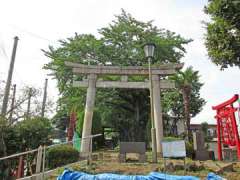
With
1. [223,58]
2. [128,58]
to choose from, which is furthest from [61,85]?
[223,58]

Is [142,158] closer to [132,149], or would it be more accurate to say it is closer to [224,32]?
[132,149]

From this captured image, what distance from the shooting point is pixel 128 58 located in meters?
19.7

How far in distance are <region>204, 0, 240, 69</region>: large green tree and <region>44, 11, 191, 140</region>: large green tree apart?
10.6 m

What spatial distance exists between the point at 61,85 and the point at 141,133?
772cm

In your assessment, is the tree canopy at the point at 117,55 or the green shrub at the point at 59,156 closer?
the green shrub at the point at 59,156

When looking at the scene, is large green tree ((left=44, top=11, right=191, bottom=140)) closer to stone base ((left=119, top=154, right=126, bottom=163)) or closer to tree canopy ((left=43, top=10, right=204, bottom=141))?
tree canopy ((left=43, top=10, right=204, bottom=141))

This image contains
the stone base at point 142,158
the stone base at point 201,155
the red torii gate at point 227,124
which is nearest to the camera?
the stone base at point 142,158

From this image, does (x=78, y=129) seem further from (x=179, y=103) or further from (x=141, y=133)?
(x=179, y=103)

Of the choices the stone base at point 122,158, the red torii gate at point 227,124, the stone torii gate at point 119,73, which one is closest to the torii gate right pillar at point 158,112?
the stone torii gate at point 119,73

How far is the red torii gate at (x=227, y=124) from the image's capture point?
13.8 metres

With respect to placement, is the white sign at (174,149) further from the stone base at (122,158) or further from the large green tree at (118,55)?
the large green tree at (118,55)

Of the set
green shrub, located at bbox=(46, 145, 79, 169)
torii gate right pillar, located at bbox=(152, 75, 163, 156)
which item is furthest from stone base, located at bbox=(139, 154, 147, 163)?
green shrub, located at bbox=(46, 145, 79, 169)

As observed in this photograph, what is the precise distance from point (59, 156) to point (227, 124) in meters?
10.6

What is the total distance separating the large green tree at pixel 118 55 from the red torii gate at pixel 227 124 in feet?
19.4
